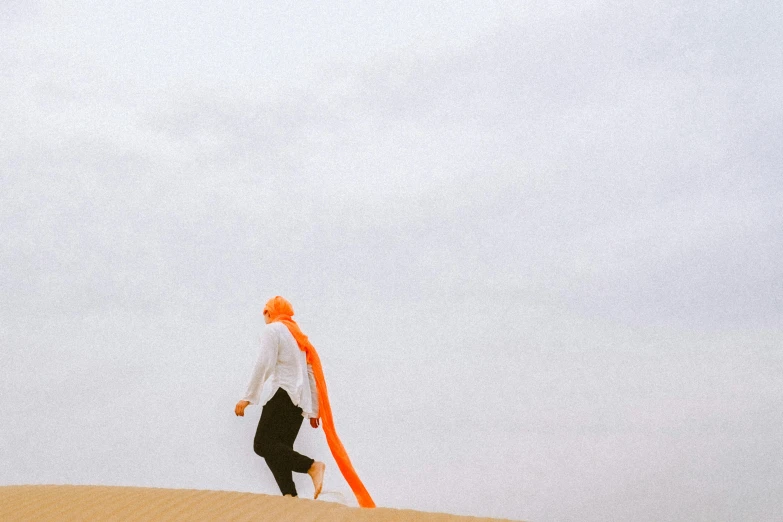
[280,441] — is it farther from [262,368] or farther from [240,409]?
[262,368]

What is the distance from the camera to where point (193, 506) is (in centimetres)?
675

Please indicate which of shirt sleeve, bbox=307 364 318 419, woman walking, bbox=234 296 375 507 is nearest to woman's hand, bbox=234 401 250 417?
woman walking, bbox=234 296 375 507

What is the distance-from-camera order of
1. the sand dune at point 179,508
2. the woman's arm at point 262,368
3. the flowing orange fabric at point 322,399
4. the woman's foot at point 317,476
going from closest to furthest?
the sand dune at point 179,508 < the woman's foot at point 317,476 < the woman's arm at point 262,368 < the flowing orange fabric at point 322,399

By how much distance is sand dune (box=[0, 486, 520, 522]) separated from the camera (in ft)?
20.9

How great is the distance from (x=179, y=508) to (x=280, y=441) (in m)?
1.06

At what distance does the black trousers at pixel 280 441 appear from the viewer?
23.9 ft

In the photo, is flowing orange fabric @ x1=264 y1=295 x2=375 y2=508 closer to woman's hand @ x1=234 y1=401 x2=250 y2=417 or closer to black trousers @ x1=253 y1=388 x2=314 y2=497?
black trousers @ x1=253 y1=388 x2=314 y2=497

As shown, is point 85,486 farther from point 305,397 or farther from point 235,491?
point 305,397

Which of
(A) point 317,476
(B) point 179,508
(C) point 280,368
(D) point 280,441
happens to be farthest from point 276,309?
(B) point 179,508

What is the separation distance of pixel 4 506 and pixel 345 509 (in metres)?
2.74

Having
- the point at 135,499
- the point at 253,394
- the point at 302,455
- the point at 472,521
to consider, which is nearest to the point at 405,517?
the point at 472,521

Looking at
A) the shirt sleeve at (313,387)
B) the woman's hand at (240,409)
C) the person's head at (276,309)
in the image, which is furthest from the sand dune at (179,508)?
the person's head at (276,309)

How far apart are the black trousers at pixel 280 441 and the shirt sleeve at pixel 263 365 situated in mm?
156

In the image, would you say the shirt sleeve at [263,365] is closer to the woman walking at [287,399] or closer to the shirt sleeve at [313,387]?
the woman walking at [287,399]
